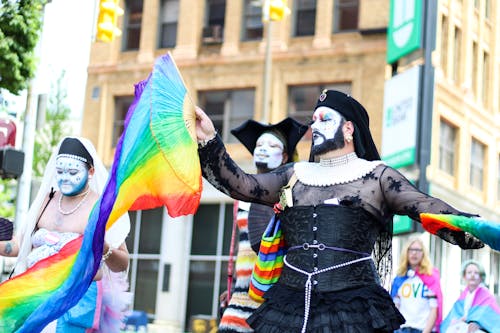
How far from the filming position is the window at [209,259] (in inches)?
1135

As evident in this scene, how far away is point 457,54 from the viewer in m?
27.9

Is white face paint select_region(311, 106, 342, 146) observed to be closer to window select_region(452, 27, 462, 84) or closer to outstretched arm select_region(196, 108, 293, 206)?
outstretched arm select_region(196, 108, 293, 206)

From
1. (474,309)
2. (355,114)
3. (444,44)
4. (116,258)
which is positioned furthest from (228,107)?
(355,114)

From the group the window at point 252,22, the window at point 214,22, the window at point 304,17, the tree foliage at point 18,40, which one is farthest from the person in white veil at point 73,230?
the window at point 214,22

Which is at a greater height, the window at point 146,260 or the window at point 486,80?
the window at point 486,80

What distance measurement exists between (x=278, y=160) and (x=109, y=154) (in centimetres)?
2381

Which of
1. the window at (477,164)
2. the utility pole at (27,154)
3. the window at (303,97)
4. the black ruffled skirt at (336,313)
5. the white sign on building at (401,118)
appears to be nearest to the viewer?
the black ruffled skirt at (336,313)

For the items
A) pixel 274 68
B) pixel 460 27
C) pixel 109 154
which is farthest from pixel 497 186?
pixel 109 154

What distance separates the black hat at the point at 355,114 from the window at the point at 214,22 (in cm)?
2488

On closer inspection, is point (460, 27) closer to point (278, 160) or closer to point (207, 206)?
point (207, 206)

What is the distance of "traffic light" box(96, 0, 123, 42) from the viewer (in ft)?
53.5

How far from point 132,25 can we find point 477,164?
11143 millimetres

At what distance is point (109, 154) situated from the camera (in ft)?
104

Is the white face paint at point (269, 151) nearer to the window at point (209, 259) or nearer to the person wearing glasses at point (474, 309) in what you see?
the person wearing glasses at point (474, 309)
